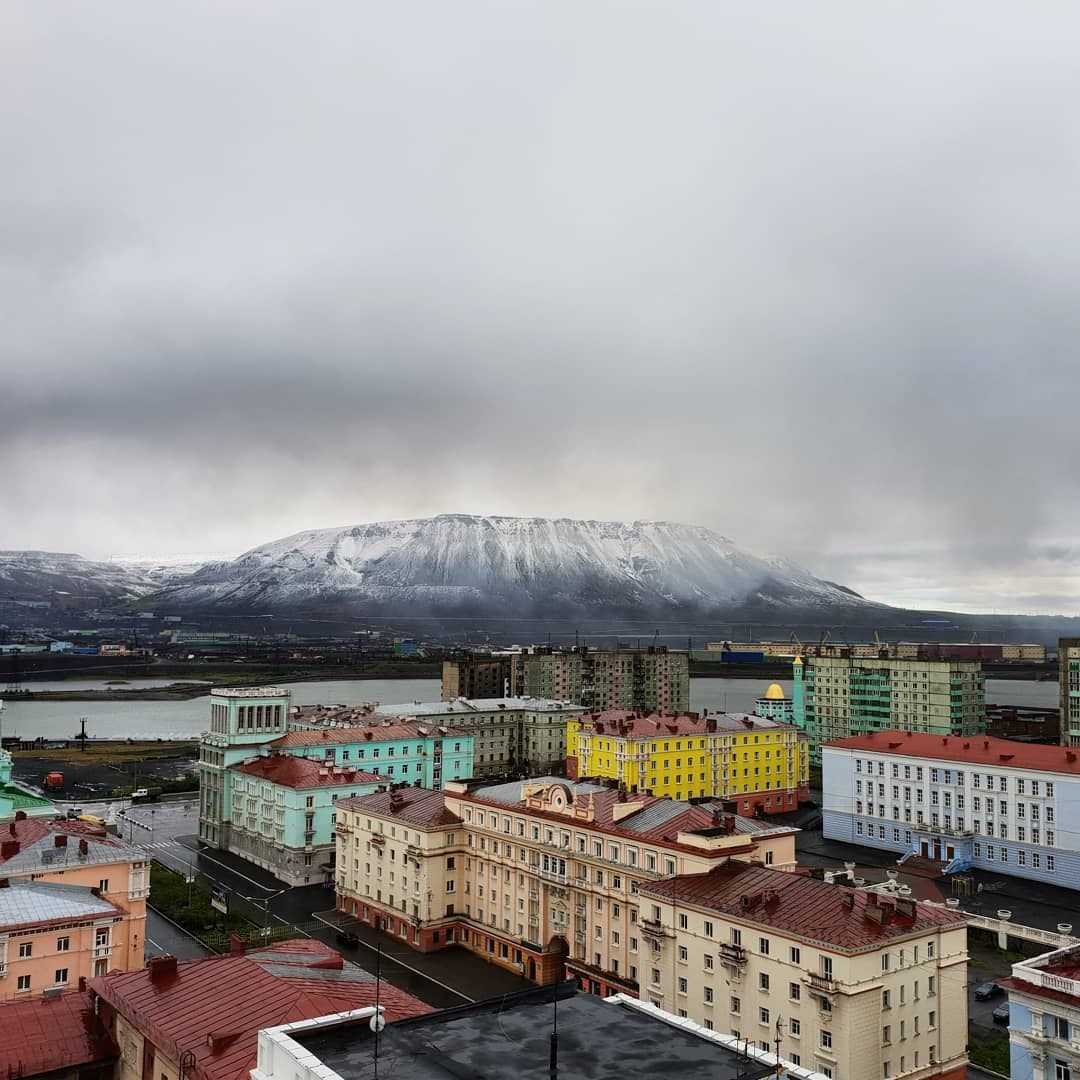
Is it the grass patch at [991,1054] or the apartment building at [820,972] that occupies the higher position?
the apartment building at [820,972]

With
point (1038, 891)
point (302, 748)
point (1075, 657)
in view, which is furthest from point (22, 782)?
point (1075, 657)

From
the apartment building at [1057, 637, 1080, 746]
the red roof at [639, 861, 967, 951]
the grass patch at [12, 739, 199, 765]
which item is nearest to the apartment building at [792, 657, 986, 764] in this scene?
the apartment building at [1057, 637, 1080, 746]

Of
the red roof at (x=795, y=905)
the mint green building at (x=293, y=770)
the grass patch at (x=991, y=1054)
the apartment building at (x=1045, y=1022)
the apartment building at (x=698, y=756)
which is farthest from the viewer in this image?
the apartment building at (x=698, y=756)

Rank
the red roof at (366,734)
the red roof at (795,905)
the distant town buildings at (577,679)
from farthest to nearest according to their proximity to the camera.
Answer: the distant town buildings at (577,679), the red roof at (366,734), the red roof at (795,905)

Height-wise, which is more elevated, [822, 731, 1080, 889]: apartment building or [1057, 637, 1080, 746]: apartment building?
[1057, 637, 1080, 746]: apartment building

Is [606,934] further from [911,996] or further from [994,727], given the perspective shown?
[994,727]

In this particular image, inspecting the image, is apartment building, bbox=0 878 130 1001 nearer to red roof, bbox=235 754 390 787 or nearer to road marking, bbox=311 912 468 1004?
road marking, bbox=311 912 468 1004

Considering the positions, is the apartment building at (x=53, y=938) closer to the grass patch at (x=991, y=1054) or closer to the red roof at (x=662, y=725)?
the grass patch at (x=991, y=1054)

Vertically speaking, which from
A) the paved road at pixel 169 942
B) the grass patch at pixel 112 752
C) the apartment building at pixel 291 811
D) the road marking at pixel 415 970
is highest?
the apartment building at pixel 291 811

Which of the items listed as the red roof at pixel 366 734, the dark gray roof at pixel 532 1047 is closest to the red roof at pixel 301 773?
the red roof at pixel 366 734
